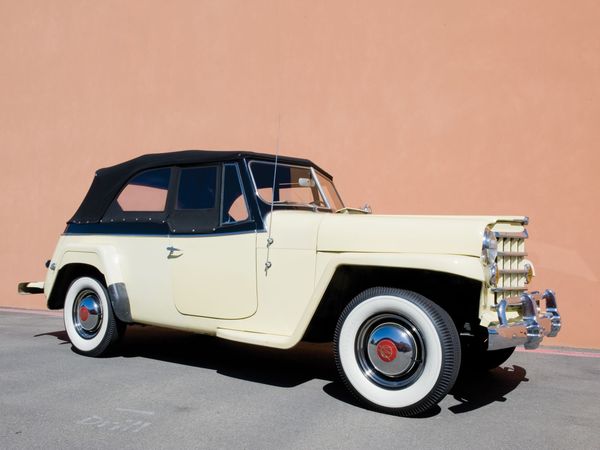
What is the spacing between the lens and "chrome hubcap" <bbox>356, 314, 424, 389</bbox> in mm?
3504

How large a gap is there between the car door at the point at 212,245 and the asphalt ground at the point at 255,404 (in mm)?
602

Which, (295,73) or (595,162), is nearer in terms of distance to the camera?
(595,162)

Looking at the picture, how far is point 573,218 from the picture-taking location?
5770 millimetres

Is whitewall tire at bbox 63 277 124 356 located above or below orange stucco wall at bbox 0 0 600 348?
below

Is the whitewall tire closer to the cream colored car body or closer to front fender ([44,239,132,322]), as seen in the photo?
front fender ([44,239,132,322])

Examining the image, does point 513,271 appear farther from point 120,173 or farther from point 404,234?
point 120,173

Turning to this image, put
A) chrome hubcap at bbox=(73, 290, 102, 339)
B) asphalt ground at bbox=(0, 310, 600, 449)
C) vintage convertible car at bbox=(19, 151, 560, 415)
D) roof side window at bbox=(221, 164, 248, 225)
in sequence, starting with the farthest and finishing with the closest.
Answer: chrome hubcap at bbox=(73, 290, 102, 339) → roof side window at bbox=(221, 164, 248, 225) → vintage convertible car at bbox=(19, 151, 560, 415) → asphalt ground at bbox=(0, 310, 600, 449)

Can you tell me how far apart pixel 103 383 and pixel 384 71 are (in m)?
4.46

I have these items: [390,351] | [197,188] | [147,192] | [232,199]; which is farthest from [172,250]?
[390,351]

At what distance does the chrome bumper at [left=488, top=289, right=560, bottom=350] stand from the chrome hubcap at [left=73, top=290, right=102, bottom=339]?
3381mm

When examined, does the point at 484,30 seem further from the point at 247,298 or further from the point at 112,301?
the point at 112,301

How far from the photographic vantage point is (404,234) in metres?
3.60

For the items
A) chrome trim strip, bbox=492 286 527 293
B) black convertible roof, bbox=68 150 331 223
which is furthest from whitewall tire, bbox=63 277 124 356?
chrome trim strip, bbox=492 286 527 293

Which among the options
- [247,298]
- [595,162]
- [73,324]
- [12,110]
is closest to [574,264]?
[595,162]
